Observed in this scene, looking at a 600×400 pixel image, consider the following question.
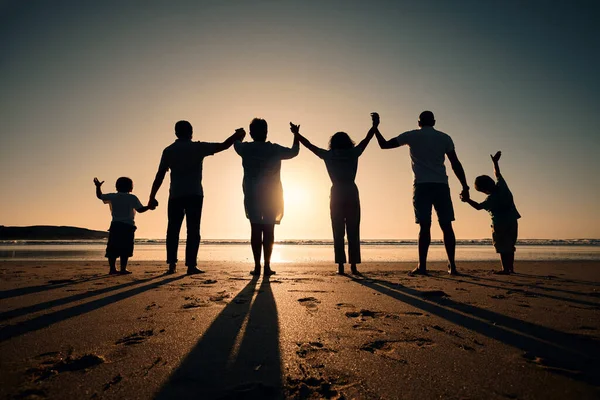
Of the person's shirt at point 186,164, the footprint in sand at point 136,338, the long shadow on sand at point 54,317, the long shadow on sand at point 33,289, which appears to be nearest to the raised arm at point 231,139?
the person's shirt at point 186,164

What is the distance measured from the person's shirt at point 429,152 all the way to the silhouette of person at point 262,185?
1933 millimetres

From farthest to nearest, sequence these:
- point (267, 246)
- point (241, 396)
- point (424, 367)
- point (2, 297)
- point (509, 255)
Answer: point (509, 255)
point (267, 246)
point (2, 297)
point (424, 367)
point (241, 396)

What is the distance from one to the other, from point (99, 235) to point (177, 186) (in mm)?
49786

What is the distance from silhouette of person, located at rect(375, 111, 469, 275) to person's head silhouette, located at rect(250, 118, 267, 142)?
1819 millimetres

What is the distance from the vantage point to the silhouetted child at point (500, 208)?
5871 mm

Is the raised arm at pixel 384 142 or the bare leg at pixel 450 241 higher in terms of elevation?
the raised arm at pixel 384 142

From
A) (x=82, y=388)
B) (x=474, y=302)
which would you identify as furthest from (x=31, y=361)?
(x=474, y=302)

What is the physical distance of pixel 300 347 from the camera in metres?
1.68

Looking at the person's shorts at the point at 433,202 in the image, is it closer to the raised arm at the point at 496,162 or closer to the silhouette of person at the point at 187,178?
the raised arm at the point at 496,162

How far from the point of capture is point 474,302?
9.37 feet

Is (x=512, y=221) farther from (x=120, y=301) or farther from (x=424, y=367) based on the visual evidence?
(x=120, y=301)

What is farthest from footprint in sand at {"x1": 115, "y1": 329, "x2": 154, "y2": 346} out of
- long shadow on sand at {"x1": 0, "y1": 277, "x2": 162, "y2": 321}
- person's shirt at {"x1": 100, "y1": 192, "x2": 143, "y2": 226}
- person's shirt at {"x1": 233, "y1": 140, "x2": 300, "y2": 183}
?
person's shirt at {"x1": 100, "y1": 192, "x2": 143, "y2": 226}

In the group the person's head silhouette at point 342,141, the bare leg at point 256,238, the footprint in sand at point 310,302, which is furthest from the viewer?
the person's head silhouette at point 342,141

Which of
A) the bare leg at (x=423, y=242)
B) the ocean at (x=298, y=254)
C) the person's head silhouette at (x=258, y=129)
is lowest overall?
the ocean at (x=298, y=254)
